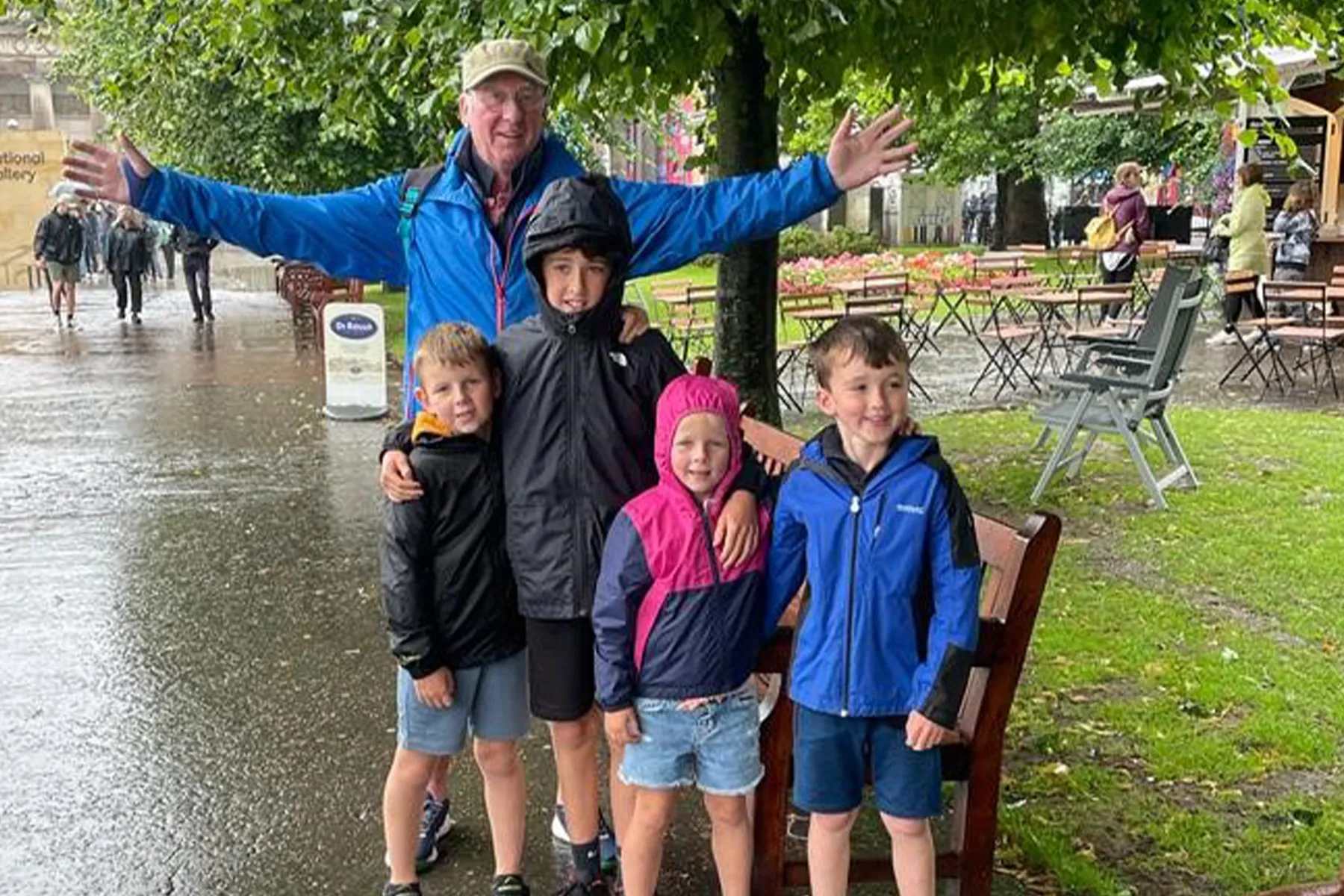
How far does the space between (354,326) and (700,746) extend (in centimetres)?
808

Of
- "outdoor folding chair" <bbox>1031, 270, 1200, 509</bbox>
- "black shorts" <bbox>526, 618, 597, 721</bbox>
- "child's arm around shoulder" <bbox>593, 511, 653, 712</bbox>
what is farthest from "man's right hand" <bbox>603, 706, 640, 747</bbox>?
"outdoor folding chair" <bbox>1031, 270, 1200, 509</bbox>

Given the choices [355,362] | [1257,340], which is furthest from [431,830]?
[1257,340]

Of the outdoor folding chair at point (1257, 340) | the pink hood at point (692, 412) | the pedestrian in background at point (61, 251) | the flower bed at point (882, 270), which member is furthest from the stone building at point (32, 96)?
the pink hood at point (692, 412)

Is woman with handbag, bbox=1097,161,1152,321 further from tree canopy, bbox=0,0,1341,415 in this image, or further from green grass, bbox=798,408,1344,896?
green grass, bbox=798,408,1344,896

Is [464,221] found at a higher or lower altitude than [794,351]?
higher

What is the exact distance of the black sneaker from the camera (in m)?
3.42

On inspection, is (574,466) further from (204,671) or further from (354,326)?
(354,326)

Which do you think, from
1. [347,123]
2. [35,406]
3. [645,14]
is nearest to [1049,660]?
[645,14]

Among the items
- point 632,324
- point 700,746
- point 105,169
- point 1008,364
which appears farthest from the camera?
point 1008,364

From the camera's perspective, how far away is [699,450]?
2.94 m

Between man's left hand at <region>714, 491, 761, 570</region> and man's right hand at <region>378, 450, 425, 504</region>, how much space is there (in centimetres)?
75

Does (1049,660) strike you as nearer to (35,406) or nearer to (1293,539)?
(1293,539)

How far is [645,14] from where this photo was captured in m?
4.99

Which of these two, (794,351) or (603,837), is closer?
(603,837)
